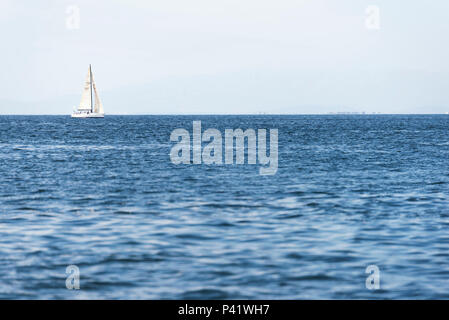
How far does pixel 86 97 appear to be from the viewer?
637 feet

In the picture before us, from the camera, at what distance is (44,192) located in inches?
1280

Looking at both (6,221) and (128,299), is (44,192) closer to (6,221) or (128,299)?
(6,221)

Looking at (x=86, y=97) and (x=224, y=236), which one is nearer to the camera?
(x=224, y=236)

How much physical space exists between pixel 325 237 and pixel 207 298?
724cm

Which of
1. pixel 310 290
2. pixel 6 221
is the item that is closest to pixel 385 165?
pixel 6 221

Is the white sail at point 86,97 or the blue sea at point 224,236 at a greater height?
the white sail at point 86,97

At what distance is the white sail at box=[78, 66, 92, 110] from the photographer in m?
191

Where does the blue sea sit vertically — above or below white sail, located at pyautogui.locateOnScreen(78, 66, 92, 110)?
below

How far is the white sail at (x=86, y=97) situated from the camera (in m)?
191

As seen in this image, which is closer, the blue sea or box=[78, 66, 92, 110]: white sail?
the blue sea

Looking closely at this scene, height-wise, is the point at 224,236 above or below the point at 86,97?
below

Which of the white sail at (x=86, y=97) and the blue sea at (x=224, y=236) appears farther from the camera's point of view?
the white sail at (x=86, y=97)
